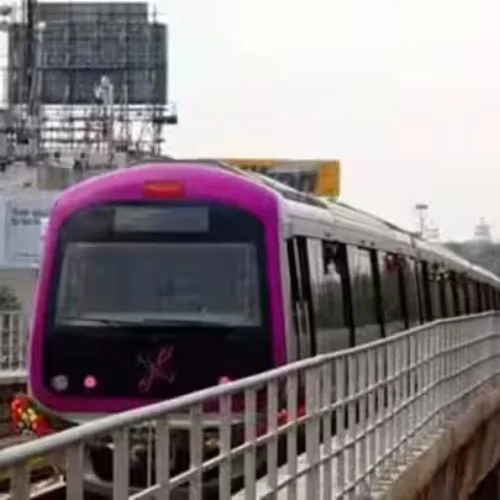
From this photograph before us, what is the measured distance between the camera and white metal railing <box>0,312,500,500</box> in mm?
5020

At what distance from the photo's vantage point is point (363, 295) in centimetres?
1875

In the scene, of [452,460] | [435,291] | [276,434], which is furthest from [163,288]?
[435,291]

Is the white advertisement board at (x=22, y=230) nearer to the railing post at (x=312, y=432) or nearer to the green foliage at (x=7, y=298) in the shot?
the green foliage at (x=7, y=298)

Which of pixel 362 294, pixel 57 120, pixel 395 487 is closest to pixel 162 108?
pixel 57 120

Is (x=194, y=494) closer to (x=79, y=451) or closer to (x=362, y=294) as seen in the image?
(x=79, y=451)

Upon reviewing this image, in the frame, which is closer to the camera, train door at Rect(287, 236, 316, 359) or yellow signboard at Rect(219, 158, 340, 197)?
train door at Rect(287, 236, 316, 359)

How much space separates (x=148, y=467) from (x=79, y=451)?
105 cm

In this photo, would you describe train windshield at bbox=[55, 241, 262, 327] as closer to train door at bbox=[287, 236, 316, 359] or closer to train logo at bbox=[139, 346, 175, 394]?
train logo at bbox=[139, 346, 175, 394]

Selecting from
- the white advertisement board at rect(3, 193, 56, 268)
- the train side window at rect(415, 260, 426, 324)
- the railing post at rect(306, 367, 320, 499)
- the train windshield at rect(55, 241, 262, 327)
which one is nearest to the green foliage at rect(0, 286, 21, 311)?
the white advertisement board at rect(3, 193, 56, 268)

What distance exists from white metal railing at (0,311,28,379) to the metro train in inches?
626

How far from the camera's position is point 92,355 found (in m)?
14.7

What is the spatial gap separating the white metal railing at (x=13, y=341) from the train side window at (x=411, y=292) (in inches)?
360

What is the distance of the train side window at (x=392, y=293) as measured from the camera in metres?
20.4

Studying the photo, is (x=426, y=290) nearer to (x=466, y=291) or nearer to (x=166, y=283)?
(x=466, y=291)
